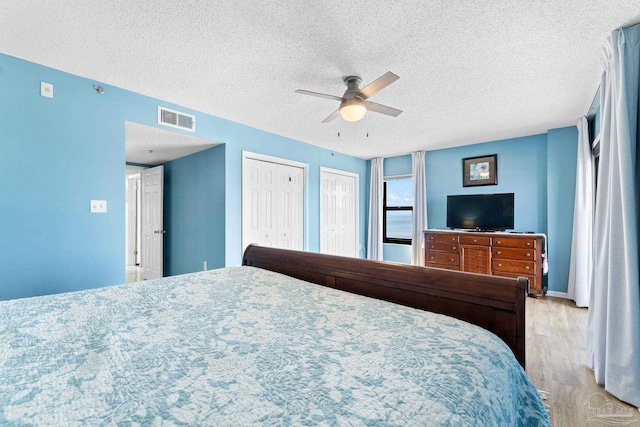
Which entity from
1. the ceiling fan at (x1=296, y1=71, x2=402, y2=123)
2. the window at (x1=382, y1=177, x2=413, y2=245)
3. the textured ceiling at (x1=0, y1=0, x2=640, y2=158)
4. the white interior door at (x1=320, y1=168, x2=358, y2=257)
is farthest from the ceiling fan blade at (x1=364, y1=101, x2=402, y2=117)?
the window at (x1=382, y1=177, x2=413, y2=245)

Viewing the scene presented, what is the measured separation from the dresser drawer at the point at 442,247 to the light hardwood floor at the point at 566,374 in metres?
1.42

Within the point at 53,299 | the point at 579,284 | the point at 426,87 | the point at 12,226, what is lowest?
the point at 579,284

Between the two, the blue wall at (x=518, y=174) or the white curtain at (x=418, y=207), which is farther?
the white curtain at (x=418, y=207)

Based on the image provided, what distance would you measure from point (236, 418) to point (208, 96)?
10.2 ft

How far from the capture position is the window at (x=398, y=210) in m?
5.96

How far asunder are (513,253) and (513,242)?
156mm

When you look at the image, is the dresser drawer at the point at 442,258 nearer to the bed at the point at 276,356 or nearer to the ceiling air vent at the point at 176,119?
the bed at the point at 276,356

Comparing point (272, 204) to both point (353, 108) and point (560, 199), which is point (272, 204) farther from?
point (560, 199)

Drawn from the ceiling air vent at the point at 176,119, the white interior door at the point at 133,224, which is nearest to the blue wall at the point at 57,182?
the ceiling air vent at the point at 176,119

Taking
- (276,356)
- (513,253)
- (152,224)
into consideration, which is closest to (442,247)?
(513,253)

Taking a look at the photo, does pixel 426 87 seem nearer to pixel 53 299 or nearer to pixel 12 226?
pixel 53 299

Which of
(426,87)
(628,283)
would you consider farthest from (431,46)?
(628,283)

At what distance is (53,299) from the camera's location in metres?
1.47

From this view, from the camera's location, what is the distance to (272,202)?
14.3 ft
